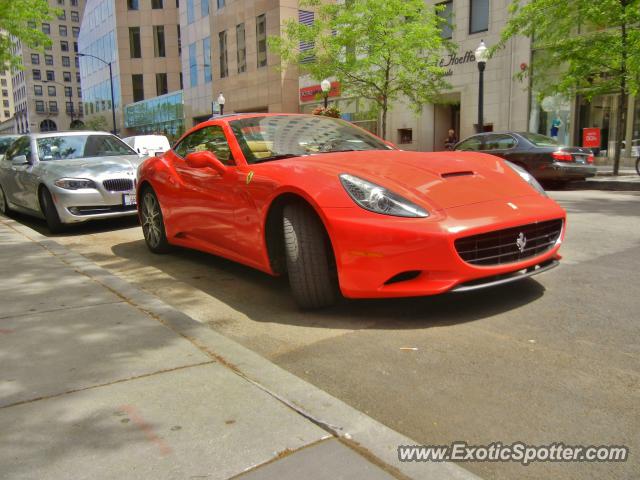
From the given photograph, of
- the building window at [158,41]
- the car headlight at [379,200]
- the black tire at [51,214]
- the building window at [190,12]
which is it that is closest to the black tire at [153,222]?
the black tire at [51,214]

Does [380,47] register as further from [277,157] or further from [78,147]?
[277,157]

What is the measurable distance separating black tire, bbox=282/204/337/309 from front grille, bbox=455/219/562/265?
35.0 inches

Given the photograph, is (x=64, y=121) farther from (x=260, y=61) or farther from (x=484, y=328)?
(x=484, y=328)

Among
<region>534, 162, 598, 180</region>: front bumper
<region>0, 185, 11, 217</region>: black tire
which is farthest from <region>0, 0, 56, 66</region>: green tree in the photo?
<region>534, 162, 598, 180</region>: front bumper

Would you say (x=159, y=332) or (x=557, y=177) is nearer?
(x=159, y=332)

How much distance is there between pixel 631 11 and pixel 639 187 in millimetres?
4414

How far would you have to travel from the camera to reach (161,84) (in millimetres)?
57750

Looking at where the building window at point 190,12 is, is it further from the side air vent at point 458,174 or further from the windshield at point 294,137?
the side air vent at point 458,174

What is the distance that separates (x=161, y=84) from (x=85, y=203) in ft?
177

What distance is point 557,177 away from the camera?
41.2 feet

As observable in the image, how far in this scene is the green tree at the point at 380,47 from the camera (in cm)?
A: 1922

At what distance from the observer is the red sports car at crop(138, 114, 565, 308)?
11.1 ft

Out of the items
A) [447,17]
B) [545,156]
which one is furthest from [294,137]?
[447,17]

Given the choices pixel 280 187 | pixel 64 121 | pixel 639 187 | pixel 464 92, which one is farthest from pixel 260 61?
pixel 64 121
